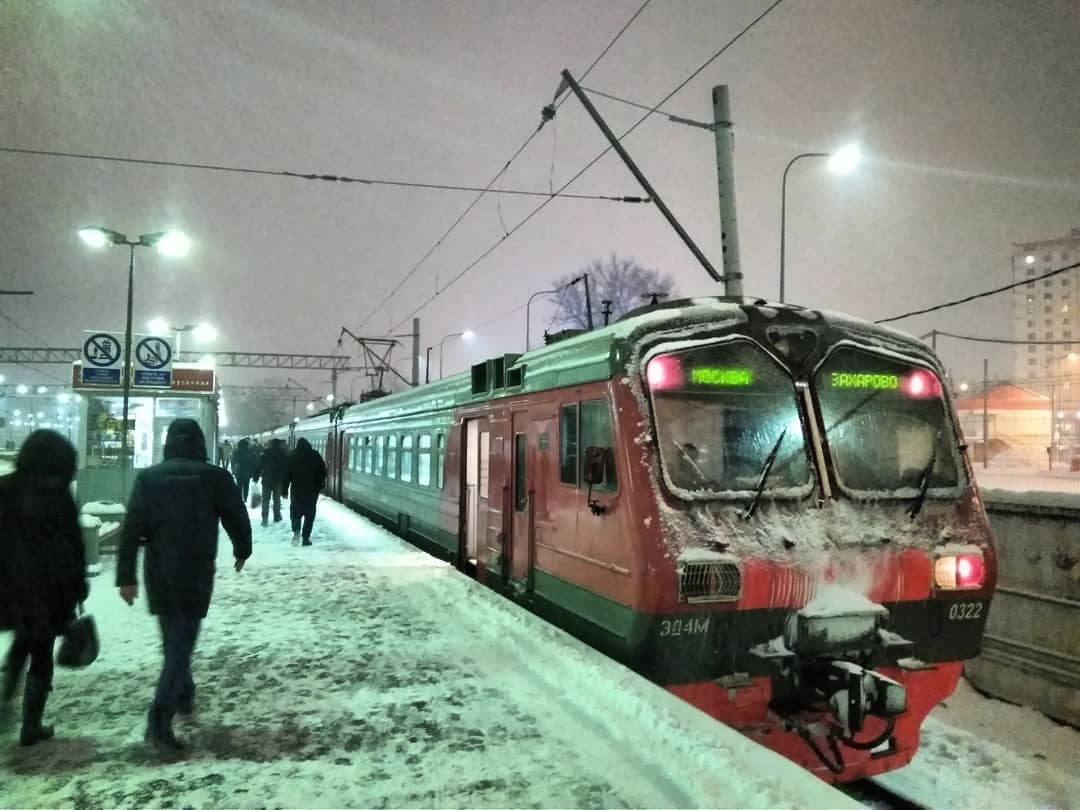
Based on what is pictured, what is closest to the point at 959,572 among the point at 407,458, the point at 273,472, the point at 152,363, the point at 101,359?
the point at 407,458

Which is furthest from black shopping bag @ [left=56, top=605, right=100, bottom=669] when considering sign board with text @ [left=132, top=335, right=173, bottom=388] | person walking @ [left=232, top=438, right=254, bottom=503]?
person walking @ [left=232, top=438, right=254, bottom=503]

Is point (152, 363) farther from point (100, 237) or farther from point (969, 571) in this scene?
point (969, 571)

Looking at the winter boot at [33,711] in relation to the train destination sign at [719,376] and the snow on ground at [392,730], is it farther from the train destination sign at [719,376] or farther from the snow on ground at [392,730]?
the train destination sign at [719,376]

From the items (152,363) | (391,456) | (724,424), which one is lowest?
(391,456)

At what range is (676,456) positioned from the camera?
5676mm

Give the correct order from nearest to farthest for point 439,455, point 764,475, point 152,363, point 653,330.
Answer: point 764,475, point 653,330, point 439,455, point 152,363

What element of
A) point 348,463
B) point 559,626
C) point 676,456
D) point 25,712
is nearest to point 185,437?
point 25,712

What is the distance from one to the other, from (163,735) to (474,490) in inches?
252

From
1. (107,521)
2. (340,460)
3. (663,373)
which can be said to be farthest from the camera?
(340,460)

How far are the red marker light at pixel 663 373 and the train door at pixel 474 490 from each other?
4098 millimetres

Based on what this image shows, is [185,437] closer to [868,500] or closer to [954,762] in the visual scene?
[868,500]

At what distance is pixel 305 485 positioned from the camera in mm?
14062

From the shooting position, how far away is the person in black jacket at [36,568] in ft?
→ 15.1

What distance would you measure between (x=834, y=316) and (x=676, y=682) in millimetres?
3014
